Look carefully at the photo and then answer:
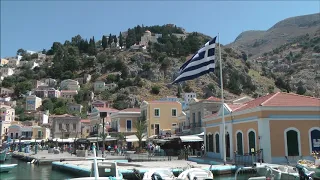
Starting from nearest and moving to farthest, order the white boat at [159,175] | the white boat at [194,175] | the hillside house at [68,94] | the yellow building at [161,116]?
the white boat at [159,175]
the white boat at [194,175]
the yellow building at [161,116]
the hillside house at [68,94]

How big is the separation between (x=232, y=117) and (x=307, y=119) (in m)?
5.67

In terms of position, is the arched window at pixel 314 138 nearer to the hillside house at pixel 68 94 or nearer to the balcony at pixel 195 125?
the balcony at pixel 195 125

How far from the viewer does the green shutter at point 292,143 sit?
23297mm

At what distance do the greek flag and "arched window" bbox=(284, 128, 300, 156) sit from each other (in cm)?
681

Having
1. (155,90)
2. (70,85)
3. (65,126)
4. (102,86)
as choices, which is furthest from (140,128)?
(70,85)

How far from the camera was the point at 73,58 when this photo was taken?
499ft

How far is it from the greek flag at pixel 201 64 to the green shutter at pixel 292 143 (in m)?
6.94

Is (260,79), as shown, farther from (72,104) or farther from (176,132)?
(176,132)

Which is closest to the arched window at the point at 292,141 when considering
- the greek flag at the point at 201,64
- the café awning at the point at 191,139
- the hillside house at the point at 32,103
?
the greek flag at the point at 201,64

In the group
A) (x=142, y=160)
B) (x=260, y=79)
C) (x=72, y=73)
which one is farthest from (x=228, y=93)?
(x=142, y=160)

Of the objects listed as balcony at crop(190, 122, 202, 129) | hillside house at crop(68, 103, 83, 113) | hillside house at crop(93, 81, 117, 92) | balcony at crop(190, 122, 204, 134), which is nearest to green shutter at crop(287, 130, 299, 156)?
balcony at crop(190, 122, 204, 134)

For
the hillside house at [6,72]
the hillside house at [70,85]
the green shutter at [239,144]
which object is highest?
the hillside house at [6,72]

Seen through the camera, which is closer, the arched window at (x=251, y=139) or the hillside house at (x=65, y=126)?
the arched window at (x=251, y=139)

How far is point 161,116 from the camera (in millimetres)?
48969
